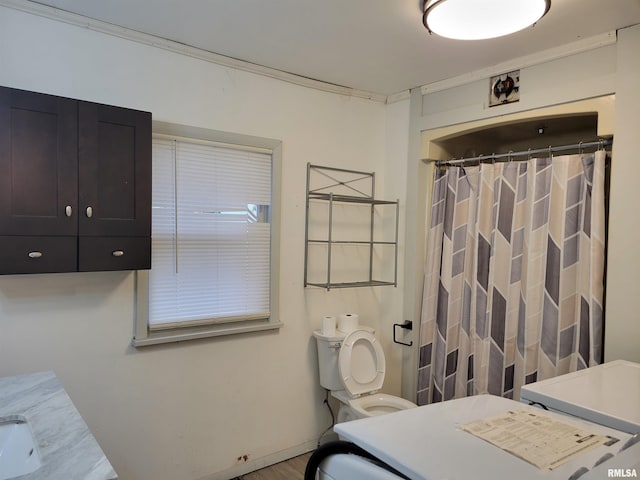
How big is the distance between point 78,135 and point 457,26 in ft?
5.56

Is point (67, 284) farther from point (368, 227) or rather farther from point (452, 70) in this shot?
point (452, 70)

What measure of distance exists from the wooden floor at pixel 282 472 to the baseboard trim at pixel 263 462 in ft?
0.08

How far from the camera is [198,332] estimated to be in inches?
97.0

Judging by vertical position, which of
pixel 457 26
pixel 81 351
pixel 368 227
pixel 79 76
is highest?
pixel 457 26

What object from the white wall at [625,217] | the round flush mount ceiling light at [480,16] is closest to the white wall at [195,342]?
the round flush mount ceiling light at [480,16]

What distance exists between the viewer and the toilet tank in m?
2.80

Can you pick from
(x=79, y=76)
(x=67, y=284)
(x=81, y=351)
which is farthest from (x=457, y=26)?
(x=81, y=351)

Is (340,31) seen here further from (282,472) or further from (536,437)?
Answer: (282,472)

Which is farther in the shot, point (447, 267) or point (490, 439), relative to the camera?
point (447, 267)

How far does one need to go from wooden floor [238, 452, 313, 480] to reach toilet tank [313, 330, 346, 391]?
0.52 metres

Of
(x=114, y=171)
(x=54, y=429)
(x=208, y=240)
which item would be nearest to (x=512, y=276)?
(x=208, y=240)

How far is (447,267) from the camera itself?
9.55ft

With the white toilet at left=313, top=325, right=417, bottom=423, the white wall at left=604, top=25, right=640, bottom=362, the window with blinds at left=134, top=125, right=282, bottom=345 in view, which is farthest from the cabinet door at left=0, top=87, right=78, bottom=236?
the white wall at left=604, top=25, right=640, bottom=362

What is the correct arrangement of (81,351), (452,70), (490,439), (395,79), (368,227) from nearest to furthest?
(490,439) → (81,351) → (452,70) → (395,79) → (368,227)
